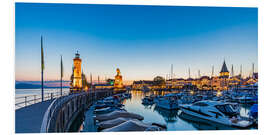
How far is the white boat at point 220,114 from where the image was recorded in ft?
27.8

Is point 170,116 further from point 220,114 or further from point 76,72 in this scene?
point 76,72

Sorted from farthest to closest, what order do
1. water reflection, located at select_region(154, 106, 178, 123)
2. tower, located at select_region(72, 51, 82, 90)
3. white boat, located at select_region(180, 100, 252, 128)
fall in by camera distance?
tower, located at select_region(72, 51, 82, 90)
water reflection, located at select_region(154, 106, 178, 123)
white boat, located at select_region(180, 100, 252, 128)

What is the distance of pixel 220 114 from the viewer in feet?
30.0

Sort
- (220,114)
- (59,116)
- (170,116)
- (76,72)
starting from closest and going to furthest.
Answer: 1. (59,116)
2. (220,114)
3. (170,116)
4. (76,72)

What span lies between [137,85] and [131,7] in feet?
288

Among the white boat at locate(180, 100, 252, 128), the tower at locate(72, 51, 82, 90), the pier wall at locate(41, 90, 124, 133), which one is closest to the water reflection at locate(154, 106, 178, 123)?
the white boat at locate(180, 100, 252, 128)

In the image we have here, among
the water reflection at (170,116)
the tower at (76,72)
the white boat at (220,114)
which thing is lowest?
the water reflection at (170,116)

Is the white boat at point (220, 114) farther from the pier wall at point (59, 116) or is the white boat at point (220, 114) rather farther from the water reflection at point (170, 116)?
the pier wall at point (59, 116)

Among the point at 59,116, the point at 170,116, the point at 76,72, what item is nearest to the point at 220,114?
the point at 170,116

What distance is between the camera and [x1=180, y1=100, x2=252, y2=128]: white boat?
8483 millimetres

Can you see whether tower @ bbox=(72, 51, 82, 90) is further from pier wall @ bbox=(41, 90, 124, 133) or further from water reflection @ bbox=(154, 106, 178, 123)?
water reflection @ bbox=(154, 106, 178, 123)

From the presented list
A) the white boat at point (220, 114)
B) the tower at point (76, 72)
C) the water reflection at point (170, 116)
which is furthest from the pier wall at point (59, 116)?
the white boat at point (220, 114)
